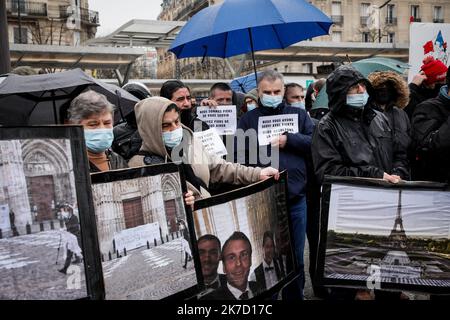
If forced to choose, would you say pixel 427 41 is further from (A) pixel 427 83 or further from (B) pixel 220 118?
(B) pixel 220 118

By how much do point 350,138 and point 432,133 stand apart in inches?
23.5

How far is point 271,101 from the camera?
4070 millimetres

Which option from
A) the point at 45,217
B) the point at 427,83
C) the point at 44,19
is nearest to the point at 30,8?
the point at 44,19

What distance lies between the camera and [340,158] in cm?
337

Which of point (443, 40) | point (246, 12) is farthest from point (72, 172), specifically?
point (443, 40)

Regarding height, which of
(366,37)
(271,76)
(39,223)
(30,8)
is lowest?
(39,223)

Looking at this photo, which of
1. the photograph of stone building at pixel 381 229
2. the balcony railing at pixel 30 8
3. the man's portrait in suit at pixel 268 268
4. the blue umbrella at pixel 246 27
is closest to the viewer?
the man's portrait in suit at pixel 268 268

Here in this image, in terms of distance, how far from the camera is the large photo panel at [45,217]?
197 cm

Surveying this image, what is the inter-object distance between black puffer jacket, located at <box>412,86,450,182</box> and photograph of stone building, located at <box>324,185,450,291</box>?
1.37 ft

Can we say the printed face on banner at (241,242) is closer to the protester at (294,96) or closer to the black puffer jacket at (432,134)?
the black puffer jacket at (432,134)

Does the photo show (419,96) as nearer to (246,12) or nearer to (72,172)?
(246,12)

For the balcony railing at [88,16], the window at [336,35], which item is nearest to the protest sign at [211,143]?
the balcony railing at [88,16]

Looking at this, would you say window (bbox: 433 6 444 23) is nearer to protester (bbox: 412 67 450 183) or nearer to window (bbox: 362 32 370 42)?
window (bbox: 362 32 370 42)

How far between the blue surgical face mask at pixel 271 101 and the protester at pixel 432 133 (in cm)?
106
